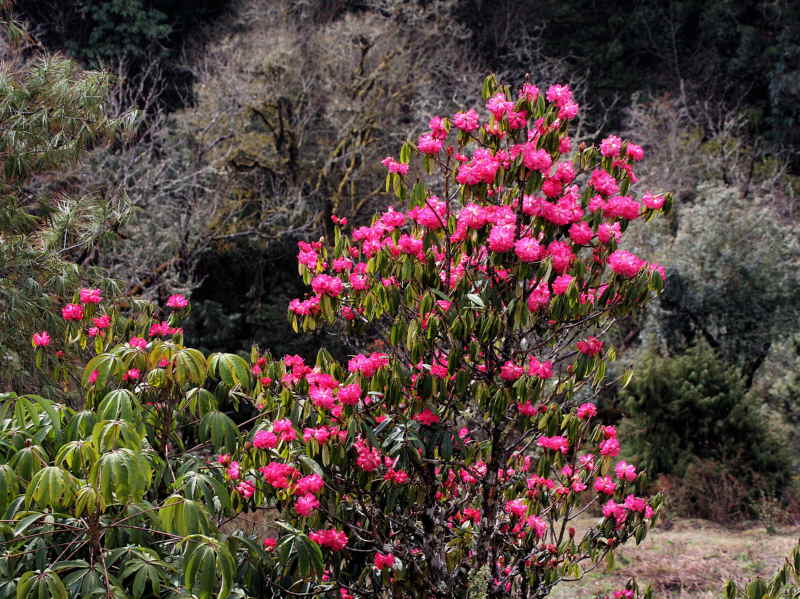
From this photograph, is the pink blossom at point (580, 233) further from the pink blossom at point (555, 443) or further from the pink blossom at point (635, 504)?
the pink blossom at point (635, 504)

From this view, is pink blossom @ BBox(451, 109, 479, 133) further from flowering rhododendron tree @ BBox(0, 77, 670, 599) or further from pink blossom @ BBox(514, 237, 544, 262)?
pink blossom @ BBox(514, 237, 544, 262)

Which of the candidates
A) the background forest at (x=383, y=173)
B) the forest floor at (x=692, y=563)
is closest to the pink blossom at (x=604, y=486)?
the forest floor at (x=692, y=563)

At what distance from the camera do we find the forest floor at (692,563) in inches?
220

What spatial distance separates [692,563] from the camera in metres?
6.10

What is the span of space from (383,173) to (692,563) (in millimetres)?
10519

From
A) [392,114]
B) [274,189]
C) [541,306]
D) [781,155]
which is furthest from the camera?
[781,155]

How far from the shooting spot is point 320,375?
2.76 m

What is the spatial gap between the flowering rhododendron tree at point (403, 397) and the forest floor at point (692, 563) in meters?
2.75

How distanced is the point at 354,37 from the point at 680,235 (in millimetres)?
8535

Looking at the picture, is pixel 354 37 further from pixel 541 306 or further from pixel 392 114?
pixel 541 306

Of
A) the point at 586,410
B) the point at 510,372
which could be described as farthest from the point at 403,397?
the point at 586,410

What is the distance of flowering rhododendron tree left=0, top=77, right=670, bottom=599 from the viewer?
2.35 m

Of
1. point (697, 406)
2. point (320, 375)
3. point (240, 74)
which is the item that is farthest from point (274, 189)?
point (320, 375)

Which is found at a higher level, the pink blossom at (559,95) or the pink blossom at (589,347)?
the pink blossom at (559,95)
